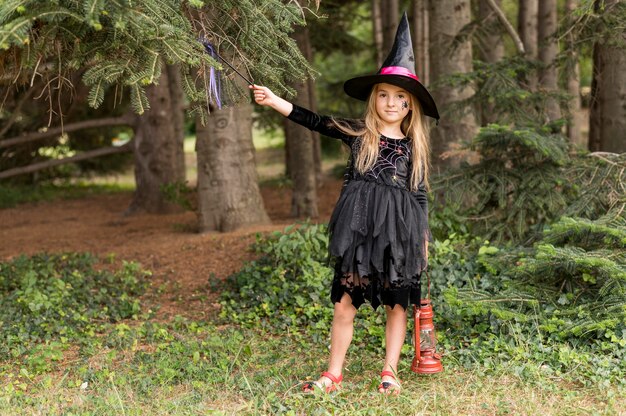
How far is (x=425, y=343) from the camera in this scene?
442 cm

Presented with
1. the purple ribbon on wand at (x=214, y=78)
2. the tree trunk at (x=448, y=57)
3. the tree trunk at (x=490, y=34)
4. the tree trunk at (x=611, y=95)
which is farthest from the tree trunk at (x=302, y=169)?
the purple ribbon on wand at (x=214, y=78)

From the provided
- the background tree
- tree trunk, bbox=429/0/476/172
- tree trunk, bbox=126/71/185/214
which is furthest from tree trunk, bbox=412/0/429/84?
the background tree

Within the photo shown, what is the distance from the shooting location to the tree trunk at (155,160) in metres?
12.0

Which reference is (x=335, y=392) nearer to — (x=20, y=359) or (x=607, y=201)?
(x=20, y=359)

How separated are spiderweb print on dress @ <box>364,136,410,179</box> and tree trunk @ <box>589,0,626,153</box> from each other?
3.63m

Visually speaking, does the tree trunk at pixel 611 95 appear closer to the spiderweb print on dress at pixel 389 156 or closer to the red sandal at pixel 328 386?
the spiderweb print on dress at pixel 389 156

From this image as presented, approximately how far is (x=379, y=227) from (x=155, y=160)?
867cm

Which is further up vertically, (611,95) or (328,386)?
(611,95)

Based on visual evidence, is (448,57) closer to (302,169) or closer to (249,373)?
(302,169)

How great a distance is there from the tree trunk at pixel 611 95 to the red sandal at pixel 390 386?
3.98 m

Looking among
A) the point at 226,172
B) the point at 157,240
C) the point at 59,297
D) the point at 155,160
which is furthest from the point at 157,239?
the point at 155,160

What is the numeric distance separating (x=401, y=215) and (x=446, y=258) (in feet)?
7.33

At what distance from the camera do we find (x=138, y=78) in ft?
11.9

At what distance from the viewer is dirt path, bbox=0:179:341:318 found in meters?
6.96
